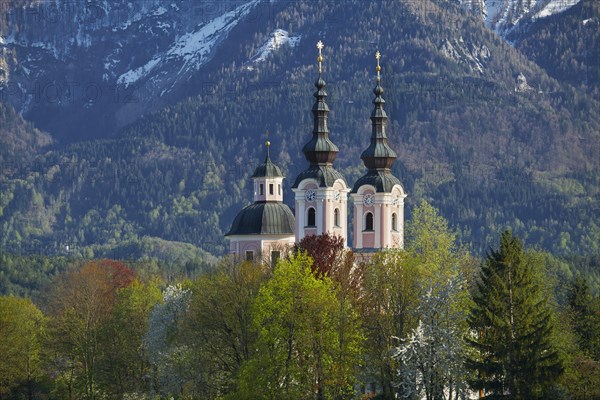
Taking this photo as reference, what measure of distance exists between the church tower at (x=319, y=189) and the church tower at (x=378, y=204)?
4.94 feet

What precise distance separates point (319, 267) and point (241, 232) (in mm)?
37422

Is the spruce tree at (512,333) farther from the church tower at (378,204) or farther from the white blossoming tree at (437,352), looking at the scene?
the church tower at (378,204)

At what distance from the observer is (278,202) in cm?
15912

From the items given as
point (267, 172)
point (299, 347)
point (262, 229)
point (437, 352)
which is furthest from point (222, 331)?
point (267, 172)

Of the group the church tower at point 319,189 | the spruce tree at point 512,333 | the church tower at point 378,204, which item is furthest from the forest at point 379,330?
the church tower at point 378,204

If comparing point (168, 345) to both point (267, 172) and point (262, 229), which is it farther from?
point (267, 172)

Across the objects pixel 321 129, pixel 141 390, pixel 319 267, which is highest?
pixel 321 129

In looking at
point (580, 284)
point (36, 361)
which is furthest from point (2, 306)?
point (580, 284)

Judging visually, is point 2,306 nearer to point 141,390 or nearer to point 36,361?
point 36,361

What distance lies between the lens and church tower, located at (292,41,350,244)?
148m

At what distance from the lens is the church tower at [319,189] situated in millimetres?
147875

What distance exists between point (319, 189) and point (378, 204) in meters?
4.56

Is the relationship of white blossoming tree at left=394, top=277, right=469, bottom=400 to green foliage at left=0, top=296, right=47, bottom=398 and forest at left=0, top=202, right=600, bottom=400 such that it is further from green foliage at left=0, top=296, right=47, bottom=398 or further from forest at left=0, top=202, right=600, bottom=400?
green foliage at left=0, top=296, right=47, bottom=398

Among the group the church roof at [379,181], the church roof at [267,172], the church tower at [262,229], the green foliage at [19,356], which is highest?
the church roof at [267,172]
